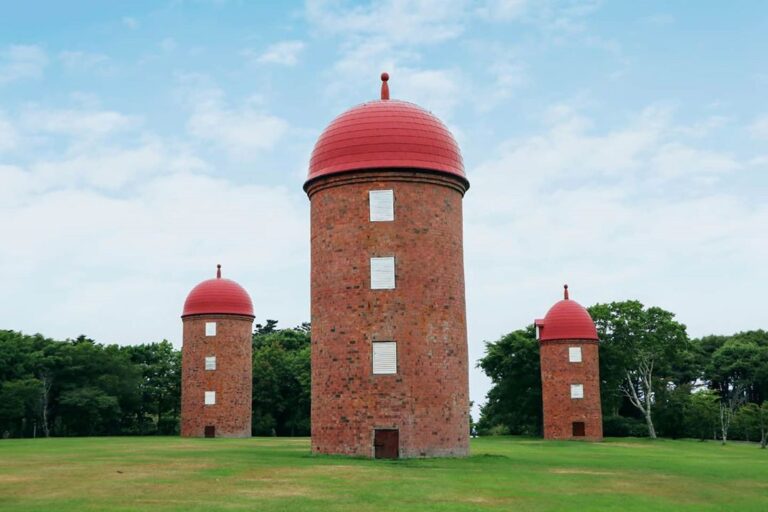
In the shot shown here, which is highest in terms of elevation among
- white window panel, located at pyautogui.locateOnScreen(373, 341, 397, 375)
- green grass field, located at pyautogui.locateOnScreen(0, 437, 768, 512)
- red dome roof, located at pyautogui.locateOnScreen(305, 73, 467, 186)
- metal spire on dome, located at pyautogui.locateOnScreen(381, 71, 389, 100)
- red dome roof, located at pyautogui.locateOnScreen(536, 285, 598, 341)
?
metal spire on dome, located at pyautogui.locateOnScreen(381, 71, 389, 100)

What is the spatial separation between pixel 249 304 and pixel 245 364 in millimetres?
4142

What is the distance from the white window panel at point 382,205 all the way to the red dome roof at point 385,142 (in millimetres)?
975

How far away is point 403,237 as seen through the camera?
2972cm

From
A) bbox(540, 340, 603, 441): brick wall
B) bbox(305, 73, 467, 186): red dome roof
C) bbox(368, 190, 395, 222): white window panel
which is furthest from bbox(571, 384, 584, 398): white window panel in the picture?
bbox(368, 190, 395, 222): white window panel

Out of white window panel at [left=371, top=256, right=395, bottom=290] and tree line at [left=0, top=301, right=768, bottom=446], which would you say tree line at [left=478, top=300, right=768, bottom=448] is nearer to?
tree line at [left=0, top=301, right=768, bottom=446]

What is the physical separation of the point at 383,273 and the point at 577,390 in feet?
95.9

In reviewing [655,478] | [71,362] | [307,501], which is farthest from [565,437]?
A: [307,501]

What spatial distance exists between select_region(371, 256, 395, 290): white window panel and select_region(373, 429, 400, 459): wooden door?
5.04 metres

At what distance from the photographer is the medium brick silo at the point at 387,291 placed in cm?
2900

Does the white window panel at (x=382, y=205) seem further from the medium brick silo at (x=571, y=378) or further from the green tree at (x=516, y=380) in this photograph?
the green tree at (x=516, y=380)

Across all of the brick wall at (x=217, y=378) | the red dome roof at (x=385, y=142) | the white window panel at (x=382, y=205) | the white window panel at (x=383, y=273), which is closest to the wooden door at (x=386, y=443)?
the white window panel at (x=383, y=273)

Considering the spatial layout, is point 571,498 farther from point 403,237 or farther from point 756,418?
point 756,418

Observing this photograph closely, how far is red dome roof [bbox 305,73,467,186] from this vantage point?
30.1 meters

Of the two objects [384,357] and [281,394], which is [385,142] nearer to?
[384,357]
